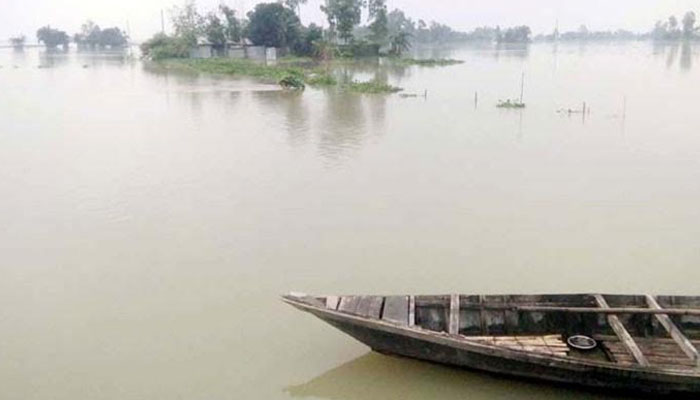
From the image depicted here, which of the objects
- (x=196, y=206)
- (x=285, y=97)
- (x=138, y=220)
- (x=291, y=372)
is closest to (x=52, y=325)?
(x=291, y=372)

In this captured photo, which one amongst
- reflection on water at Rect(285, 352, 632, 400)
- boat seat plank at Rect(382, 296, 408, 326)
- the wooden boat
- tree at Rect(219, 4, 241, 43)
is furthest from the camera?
tree at Rect(219, 4, 241, 43)

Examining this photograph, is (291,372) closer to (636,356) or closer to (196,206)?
(636,356)

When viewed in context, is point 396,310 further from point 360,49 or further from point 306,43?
point 360,49

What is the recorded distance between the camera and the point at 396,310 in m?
5.11

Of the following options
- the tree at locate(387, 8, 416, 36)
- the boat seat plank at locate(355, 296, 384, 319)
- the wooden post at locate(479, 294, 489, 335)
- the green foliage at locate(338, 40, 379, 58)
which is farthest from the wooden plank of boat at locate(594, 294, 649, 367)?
the tree at locate(387, 8, 416, 36)

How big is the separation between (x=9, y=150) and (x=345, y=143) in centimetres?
738

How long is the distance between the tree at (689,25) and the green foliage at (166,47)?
6963cm

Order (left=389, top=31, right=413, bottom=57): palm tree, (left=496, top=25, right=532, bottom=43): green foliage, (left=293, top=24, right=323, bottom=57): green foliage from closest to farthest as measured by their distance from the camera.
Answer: (left=293, top=24, right=323, bottom=57): green foliage
(left=389, top=31, right=413, bottom=57): palm tree
(left=496, top=25, right=532, bottom=43): green foliage

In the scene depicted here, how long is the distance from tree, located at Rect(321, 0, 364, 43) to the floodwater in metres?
29.7

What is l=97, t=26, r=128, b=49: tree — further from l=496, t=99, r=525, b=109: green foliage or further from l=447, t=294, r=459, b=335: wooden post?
l=447, t=294, r=459, b=335: wooden post

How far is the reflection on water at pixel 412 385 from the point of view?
4.87 metres

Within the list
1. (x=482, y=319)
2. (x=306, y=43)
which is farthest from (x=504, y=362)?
(x=306, y=43)

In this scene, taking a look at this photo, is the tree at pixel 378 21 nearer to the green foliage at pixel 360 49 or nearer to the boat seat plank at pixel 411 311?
the green foliage at pixel 360 49

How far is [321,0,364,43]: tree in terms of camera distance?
151ft
